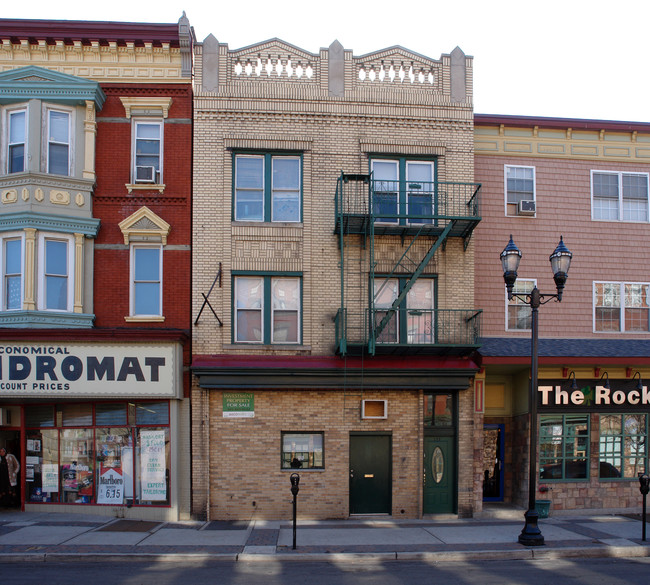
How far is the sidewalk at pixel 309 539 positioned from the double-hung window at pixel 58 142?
8.36m

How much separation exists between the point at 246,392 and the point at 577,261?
9.54 m

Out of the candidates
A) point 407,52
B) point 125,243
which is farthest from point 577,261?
point 125,243

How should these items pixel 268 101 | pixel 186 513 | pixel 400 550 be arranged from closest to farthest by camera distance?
pixel 400 550 < pixel 186 513 < pixel 268 101

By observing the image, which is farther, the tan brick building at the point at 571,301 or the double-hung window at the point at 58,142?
the tan brick building at the point at 571,301

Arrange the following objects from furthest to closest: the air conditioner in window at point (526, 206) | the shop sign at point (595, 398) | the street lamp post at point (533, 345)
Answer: the air conditioner in window at point (526, 206) → the shop sign at point (595, 398) → the street lamp post at point (533, 345)

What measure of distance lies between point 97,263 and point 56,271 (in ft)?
3.15

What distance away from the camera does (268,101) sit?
1628 centimetres

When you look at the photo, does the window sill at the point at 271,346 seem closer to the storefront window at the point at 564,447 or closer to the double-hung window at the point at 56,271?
the double-hung window at the point at 56,271

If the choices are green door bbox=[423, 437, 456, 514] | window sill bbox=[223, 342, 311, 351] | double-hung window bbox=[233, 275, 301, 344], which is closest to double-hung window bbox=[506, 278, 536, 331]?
green door bbox=[423, 437, 456, 514]

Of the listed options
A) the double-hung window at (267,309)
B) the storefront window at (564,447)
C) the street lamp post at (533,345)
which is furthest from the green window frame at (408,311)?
the storefront window at (564,447)

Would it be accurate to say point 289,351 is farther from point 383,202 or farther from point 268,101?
point 268,101

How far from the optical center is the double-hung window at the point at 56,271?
1519cm

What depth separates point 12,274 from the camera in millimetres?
15188

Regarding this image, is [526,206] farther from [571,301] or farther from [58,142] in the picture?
[58,142]
